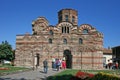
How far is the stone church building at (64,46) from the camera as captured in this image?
146 ft

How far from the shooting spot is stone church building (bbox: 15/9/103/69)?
146ft

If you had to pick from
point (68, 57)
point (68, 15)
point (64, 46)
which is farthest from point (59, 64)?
point (68, 15)

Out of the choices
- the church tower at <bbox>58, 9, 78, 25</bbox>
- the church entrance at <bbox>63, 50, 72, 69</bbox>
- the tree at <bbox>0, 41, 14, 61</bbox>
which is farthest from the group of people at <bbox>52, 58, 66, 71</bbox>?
the tree at <bbox>0, 41, 14, 61</bbox>

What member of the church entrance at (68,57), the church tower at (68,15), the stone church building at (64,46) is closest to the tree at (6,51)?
the stone church building at (64,46)

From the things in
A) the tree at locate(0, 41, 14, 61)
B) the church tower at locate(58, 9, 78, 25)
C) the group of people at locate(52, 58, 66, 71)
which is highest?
the church tower at locate(58, 9, 78, 25)

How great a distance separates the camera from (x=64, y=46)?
45.3 metres

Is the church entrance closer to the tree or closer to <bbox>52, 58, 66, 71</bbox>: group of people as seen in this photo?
<bbox>52, 58, 66, 71</bbox>: group of people

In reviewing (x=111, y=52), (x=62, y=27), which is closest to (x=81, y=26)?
(x=62, y=27)

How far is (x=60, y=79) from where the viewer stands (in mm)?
18875

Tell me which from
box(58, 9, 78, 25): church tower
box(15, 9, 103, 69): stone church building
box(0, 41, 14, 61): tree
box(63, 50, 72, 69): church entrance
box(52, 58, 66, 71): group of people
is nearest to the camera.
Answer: box(52, 58, 66, 71): group of people

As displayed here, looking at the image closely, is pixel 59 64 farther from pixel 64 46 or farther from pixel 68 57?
pixel 68 57

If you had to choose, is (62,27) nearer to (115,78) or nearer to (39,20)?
(39,20)

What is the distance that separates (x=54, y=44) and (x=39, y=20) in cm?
683

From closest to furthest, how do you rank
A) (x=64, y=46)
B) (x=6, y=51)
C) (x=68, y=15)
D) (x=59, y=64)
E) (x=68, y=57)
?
(x=59, y=64)
(x=64, y=46)
(x=68, y=57)
(x=68, y=15)
(x=6, y=51)
